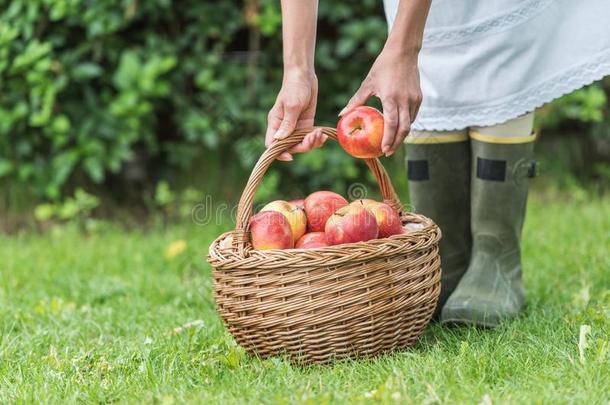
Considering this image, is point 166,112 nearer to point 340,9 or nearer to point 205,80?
point 205,80

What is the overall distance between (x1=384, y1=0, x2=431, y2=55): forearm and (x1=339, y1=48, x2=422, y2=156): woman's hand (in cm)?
1

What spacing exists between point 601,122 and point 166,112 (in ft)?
6.59

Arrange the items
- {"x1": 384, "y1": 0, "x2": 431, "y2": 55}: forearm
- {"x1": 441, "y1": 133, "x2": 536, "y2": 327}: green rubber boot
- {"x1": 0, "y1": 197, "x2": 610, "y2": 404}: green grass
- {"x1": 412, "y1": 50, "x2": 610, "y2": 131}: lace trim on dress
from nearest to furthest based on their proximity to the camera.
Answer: {"x1": 0, "y1": 197, "x2": 610, "y2": 404}: green grass → {"x1": 384, "y1": 0, "x2": 431, "y2": 55}: forearm → {"x1": 412, "y1": 50, "x2": 610, "y2": 131}: lace trim on dress → {"x1": 441, "y1": 133, "x2": 536, "y2": 327}: green rubber boot

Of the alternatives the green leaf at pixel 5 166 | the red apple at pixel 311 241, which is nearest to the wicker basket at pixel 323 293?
the red apple at pixel 311 241

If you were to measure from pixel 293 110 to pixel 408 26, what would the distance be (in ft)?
1.01

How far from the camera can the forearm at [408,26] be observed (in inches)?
68.1

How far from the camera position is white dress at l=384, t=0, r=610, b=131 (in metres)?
2.01

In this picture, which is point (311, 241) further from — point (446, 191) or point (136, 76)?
point (136, 76)

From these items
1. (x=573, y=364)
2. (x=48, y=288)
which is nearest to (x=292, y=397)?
(x=573, y=364)

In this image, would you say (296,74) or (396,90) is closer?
(396,90)

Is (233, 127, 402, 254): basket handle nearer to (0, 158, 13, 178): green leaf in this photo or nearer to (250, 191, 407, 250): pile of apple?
(250, 191, 407, 250): pile of apple

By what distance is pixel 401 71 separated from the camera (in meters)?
1.75

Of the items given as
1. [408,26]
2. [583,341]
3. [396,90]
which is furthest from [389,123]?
[583,341]

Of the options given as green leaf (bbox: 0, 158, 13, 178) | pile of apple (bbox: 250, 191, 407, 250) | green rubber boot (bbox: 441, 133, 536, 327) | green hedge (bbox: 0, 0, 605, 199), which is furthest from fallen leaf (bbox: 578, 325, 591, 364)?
green leaf (bbox: 0, 158, 13, 178)
